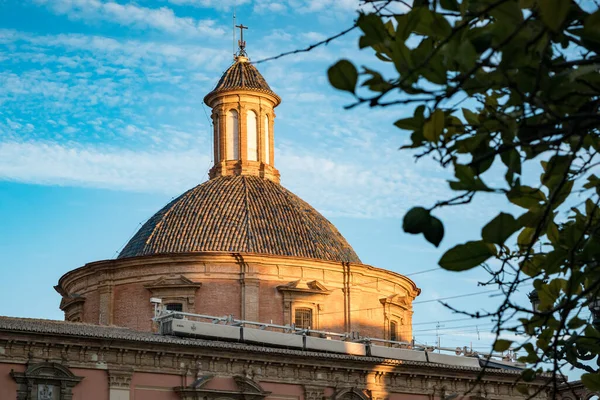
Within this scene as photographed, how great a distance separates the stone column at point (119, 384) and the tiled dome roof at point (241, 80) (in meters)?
17.9

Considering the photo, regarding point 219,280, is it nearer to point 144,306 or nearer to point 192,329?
point 144,306

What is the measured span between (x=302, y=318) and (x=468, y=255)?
112ft

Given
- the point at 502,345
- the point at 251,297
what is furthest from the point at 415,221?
the point at 251,297

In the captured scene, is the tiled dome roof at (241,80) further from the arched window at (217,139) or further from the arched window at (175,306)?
the arched window at (175,306)

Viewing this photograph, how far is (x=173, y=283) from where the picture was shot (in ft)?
128

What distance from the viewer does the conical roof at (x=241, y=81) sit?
45.4 meters

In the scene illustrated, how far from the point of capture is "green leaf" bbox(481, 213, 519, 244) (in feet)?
19.3

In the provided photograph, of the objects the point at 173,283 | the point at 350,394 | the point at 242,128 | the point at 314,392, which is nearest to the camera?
the point at 314,392

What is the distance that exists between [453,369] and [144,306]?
10.5 meters

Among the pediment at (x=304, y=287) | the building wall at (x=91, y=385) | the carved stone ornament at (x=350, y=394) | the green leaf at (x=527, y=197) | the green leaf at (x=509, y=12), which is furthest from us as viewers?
the pediment at (x=304, y=287)

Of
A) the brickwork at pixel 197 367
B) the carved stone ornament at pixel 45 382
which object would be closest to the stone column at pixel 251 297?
the brickwork at pixel 197 367

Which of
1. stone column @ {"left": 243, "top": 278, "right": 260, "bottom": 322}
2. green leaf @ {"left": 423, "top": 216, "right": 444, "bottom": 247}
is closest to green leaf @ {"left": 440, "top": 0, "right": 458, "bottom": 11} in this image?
green leaf @ {"left": 423, "top": 216, "right": 444, "bottom": 247}

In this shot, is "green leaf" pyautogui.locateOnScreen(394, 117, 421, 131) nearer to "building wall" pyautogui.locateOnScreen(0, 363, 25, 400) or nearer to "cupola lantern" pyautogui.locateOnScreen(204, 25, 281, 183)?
"building wall" pyautogui.locateOnScreen(0, 363, 25, 400)

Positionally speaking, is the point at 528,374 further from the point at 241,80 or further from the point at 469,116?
the point at 241,80
